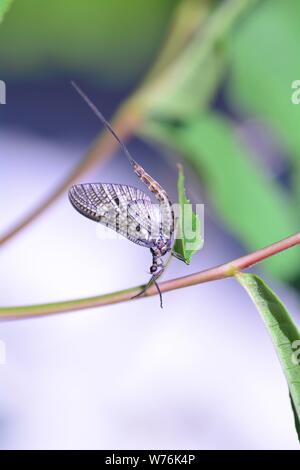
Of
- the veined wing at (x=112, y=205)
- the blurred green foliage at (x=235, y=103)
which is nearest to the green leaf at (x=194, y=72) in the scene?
the blurred green foliage at (x=235, y=103)

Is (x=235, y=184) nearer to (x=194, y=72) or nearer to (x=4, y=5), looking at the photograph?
(x=194, y=72)

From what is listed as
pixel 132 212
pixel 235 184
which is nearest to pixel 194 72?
pixel 235 184

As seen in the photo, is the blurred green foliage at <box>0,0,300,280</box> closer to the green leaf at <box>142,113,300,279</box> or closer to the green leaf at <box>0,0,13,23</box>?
the green leaf at <box>142,113,300,279</box>

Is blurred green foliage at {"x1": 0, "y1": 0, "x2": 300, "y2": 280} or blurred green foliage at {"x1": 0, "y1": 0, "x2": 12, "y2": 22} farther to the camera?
blurred green foliage at {"x1": 0, "y1": 0, "x2": 300, "y2": 280}

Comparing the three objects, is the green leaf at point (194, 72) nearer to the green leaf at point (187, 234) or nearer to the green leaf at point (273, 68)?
the green leaf at point (273, 68)

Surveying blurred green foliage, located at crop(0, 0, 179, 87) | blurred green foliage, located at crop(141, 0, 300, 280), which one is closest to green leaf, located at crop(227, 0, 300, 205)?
blurred green foliage, located at crop(141, 0, 300, 280)

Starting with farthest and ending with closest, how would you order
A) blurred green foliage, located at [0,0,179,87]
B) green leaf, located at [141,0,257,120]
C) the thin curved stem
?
blurred green foliage, located at [0,0,179,87]
green leaf, located at [141,0,257,120]
the thin curved stem
